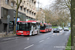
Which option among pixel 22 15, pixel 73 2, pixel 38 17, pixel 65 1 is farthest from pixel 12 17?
pixel 73 2

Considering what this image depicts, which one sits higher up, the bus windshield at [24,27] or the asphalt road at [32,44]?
the bus windshield at [24,27]

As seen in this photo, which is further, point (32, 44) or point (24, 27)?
point (24, 27)

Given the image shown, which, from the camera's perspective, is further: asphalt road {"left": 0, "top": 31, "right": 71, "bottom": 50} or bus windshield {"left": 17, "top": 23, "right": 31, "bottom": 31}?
bus windshield {"left": 17, "top": 23, "right": 31, "bottom": 31}

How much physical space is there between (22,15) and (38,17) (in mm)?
12827

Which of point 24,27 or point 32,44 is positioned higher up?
point 24,27

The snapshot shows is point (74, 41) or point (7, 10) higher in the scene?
point (7, 10)

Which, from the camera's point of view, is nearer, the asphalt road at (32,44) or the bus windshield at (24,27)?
the asphalt road at (32,44)

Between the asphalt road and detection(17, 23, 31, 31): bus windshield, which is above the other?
detection(17, 23, 31, 31): bus windshield

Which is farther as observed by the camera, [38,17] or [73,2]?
[38,17]

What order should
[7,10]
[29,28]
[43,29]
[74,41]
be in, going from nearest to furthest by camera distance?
[74,41] → [29,28] → [7,10] → [43,29]

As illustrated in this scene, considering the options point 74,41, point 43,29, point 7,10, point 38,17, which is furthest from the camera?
point 38,17

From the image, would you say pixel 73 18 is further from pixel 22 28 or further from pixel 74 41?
pixel 22 28

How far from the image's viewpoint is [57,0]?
75.8 ft

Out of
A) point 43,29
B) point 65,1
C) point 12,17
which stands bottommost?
point 43,29
